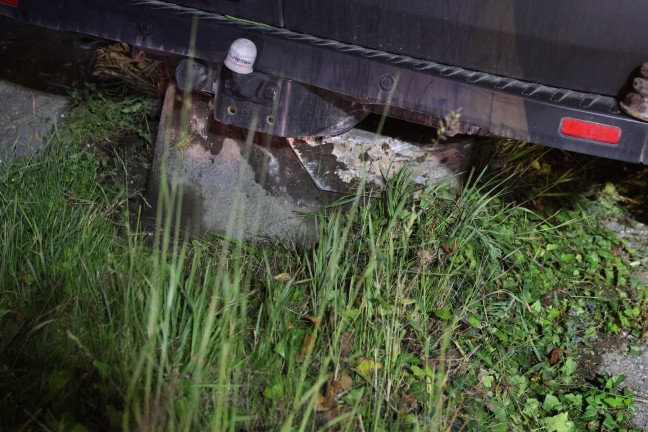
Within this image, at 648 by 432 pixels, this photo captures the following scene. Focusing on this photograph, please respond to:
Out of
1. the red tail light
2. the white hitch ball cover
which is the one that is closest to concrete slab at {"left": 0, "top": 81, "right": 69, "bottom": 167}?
the white hitch ball cover

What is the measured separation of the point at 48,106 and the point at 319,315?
7.33 ft

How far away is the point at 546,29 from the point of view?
2680 millimetres

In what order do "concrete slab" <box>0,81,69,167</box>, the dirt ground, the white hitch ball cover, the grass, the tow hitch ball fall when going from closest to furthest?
the grass, the tow hitch ball, the white hitch ball cover, the dirt ground, "concrete slab" <box>0,81,69,167</box>

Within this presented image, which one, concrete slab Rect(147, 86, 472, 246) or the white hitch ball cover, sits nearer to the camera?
the white hitch ball cover

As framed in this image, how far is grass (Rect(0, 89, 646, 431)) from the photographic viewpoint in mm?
2436

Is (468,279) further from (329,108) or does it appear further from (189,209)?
(189,209)

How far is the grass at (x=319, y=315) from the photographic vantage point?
95.9 inches

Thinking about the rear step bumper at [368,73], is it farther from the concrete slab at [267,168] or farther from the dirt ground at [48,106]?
the dirt ground at [48,106]

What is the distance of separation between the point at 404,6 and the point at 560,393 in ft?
4.93

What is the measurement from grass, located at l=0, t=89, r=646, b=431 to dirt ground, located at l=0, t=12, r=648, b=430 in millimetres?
108

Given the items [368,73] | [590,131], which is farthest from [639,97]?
[368,73]

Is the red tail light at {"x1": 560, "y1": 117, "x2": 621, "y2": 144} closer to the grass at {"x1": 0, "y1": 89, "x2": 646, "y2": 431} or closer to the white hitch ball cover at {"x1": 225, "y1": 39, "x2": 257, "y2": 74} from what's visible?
the grass at {"x1": 0, "y1": 89, "x2": 646, "y2": 431}

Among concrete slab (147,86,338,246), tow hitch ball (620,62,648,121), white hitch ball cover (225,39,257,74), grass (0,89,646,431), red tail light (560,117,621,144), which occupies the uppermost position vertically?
tow hitch ball (620,62,648,121)

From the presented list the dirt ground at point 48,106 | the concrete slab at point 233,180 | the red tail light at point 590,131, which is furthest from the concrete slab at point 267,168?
the red tail light at point 590,131
